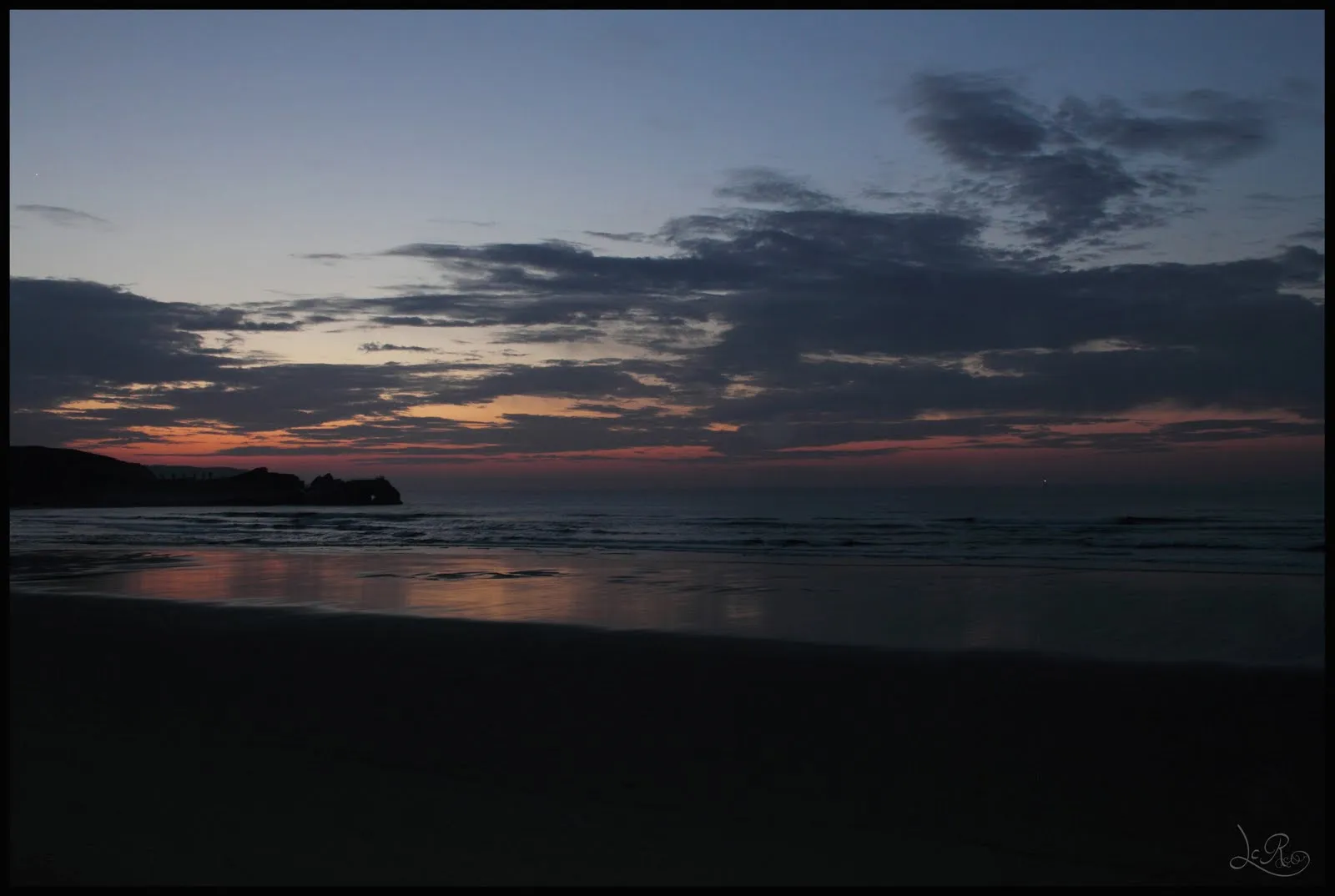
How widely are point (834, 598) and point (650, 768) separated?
1050 centimetres

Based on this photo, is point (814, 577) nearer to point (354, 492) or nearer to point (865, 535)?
point (865, 535)

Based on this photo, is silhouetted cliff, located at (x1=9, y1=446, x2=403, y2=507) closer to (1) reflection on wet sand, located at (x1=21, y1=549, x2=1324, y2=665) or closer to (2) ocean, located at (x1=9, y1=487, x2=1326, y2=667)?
(2) ocean, located at (x1=9, y1=487, x2=1326, y2=667)

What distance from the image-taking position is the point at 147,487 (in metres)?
91.3

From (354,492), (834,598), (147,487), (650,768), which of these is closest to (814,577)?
(834,598)

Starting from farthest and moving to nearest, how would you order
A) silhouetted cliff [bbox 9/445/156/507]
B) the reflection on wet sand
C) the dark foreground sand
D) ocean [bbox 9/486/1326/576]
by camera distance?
silhouetted cliff [bbox 9/445/156/507]
ocean [bbox 9/486/1326/576]
the reflection on wet sand
the dark foreground sand

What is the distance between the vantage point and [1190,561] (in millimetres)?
23578

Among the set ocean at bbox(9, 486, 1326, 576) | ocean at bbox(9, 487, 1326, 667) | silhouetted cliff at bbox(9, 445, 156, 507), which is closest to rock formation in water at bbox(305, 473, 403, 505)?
silhouetted cliff at bbox(9, 445, 156, 507)

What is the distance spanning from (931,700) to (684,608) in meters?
7.03

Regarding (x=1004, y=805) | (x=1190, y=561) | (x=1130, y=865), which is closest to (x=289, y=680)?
(x=1004, y=805)

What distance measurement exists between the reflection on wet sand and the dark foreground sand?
2.01m

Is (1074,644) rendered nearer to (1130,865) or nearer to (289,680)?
(1130,865)

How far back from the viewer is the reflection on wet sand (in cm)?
1175

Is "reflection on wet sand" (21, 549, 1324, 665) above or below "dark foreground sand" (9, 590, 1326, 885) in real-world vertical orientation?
below

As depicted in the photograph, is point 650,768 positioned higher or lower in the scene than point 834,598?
higher
